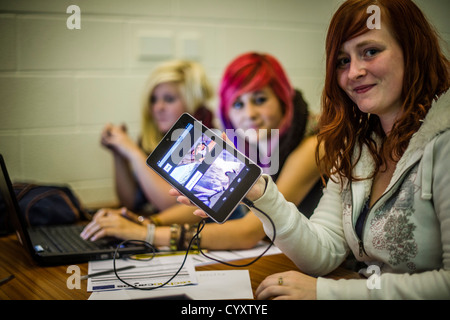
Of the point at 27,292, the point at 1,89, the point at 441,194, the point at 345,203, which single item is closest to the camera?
the point at 441,194

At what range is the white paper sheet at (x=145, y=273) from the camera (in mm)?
899

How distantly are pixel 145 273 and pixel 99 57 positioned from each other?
103 centimetres

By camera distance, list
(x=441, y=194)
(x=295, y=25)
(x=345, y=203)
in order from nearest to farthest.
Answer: (x=441, y=194), (x=345, y=203), (x=295, y=25)

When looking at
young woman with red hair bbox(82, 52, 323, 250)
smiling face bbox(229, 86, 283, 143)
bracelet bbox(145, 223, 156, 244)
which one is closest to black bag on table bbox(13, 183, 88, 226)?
young woman with red hair bbox(82, 52, 323, 250)

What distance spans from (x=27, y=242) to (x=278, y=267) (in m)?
0.56

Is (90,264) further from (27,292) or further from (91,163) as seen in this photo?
(91,163)

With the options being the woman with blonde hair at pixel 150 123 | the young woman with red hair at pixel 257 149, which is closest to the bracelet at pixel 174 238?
the young woman with red hair at pixel 257 149

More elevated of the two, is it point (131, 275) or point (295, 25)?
point (295, 25)

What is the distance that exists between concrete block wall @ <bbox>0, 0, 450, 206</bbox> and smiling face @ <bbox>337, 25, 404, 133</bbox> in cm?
64

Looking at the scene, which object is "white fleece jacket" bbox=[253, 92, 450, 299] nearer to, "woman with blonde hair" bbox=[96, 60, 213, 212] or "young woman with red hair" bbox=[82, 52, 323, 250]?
"young woman with red hair" bbox=[82, 52, 323, 250]

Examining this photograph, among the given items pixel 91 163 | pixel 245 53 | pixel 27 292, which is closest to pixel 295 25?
pixel 245 53

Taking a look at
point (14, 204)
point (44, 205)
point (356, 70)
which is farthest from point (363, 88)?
point (44, 205)

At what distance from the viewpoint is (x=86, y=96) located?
171 centimetres

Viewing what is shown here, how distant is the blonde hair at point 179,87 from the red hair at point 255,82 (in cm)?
19
